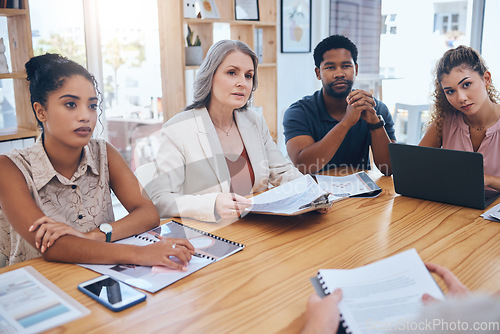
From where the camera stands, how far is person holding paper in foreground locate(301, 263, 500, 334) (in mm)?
655

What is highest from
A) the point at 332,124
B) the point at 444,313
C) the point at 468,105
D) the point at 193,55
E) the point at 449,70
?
the point at 193,55

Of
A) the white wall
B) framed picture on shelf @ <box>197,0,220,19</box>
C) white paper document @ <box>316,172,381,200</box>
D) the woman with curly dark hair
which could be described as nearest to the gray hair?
the woman with curly dark hair

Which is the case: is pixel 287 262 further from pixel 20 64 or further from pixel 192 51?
pixel 192 51

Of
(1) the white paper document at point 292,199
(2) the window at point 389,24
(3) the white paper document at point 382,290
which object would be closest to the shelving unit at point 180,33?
(2) the window at point 389,24

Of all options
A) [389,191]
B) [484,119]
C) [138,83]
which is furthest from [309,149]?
[138,83]

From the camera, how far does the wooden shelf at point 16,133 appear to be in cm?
256

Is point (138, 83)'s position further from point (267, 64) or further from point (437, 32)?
point (437, 32)

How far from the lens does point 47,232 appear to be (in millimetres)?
1119

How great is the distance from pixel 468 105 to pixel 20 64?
2.47 m

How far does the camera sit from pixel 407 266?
93cm

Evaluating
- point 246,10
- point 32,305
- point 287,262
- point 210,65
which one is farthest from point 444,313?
point 246,10

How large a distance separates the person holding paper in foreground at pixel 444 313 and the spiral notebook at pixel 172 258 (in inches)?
14.0

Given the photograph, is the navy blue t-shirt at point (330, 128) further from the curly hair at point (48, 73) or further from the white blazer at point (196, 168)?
the curly hair at point (48, 73)

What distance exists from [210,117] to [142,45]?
221 cm
